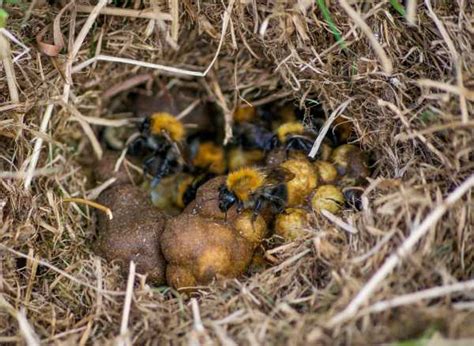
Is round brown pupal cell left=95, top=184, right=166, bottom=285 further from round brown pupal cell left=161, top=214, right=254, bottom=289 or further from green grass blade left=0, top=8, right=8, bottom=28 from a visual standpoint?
green grass blade left=0, top=8, right=8, bottom=28

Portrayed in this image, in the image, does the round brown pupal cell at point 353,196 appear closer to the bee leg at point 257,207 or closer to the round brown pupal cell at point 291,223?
the round brown pupal cell at point 291,223

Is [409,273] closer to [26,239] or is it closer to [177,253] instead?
[177,253]

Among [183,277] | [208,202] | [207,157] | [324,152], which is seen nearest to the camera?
[183,277]

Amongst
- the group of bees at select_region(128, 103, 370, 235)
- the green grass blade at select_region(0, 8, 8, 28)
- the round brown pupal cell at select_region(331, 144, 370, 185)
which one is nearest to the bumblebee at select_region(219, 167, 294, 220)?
the group of bees at select_region(128, 103, 370, 235)

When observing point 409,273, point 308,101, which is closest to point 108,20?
point 308,101

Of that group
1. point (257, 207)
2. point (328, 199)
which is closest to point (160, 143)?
point (257, 207)

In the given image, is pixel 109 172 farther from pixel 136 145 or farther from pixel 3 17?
pixel 3 17

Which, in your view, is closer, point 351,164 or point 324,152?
point 351,164

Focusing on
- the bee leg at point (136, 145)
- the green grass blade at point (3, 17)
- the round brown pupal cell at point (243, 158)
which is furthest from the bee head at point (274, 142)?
the green grass blade at point (3, 17)
